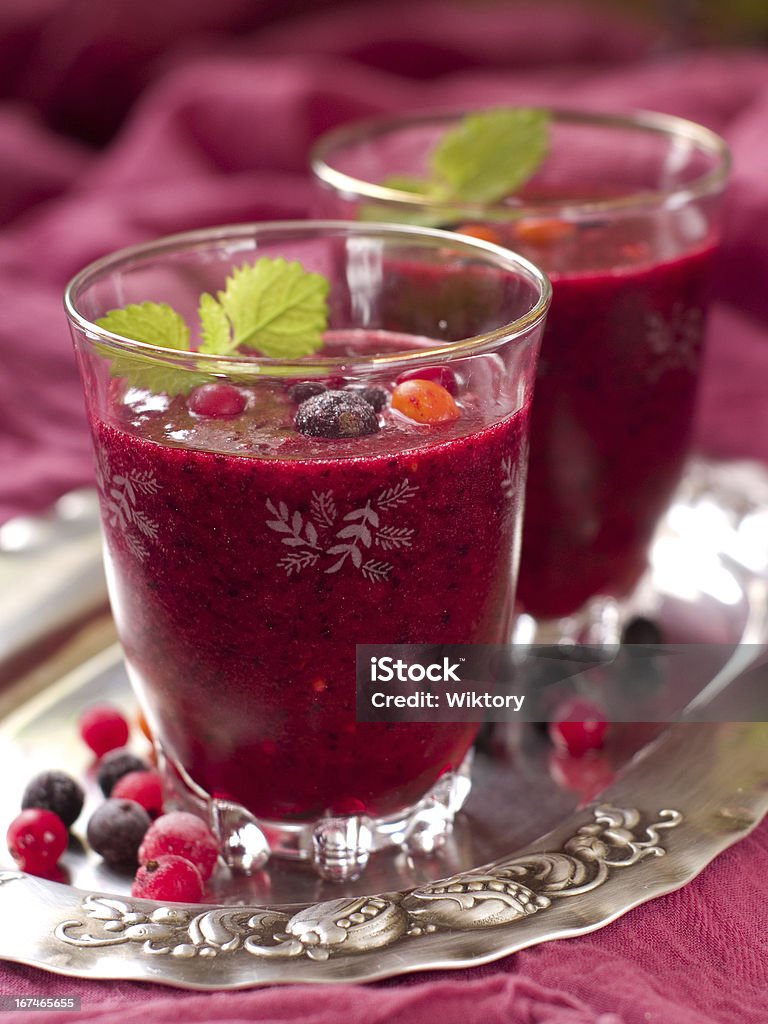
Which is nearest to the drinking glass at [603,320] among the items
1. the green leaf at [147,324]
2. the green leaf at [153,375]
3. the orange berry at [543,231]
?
the orange berry at [543,231]

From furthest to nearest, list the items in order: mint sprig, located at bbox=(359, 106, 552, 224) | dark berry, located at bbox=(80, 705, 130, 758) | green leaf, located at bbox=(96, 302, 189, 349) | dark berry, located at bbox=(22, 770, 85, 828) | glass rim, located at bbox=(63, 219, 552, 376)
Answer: mint sprig, located at bbox=(359, 106, 552, 224)
dark berry, located at bbox=(80, 705, 130, 758)
dark berry, located at bbox=(22, 770, 85, 828)
green leaf, located at bbox=(96, 302, 189, 349)
glass rim, located at bbox=(63, 219, 552, 376)

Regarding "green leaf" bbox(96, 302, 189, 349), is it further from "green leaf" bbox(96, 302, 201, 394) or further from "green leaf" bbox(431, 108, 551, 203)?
"green leaf" bbox(431, 108, 551, 203)

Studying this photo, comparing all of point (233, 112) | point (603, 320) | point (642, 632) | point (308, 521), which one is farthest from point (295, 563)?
point (233, 112)

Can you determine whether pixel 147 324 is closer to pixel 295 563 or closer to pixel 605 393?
pixel 295 563

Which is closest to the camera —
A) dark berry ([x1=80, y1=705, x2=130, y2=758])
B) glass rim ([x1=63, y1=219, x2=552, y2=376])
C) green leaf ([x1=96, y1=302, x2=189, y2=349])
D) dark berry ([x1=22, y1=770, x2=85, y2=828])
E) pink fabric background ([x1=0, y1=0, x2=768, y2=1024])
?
glass rim ([x1=63, y1=219, x2=552, y2=376])

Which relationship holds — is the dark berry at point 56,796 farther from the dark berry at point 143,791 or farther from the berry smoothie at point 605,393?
the berry smoothie at point 605,393

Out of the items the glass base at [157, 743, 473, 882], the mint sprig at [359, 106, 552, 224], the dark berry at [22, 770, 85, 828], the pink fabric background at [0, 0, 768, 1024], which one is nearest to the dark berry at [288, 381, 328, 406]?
the glass base at [157, 743, 473, 882]

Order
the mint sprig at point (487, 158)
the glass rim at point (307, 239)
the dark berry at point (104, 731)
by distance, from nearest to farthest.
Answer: the glass rim at point (307, 239), the dark berry at point (104, 731), the mint sprig at point (487, 158)
